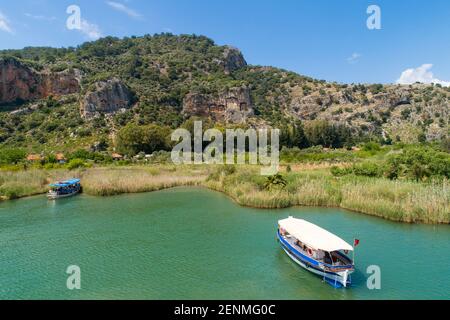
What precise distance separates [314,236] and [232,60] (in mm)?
132646

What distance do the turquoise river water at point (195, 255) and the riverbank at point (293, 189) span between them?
1.07 meters

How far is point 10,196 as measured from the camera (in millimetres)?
33469

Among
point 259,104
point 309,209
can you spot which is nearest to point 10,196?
point 309,209

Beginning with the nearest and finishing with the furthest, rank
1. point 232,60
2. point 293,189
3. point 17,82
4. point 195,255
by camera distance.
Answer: point 195,255, point 293,189, point 17,82, point 232,60

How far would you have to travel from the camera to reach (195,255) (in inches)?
674

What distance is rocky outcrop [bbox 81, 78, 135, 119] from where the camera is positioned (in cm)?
8125

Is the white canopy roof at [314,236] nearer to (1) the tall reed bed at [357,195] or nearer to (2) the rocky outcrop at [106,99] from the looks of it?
(1) the tall reed bed at [357,195]

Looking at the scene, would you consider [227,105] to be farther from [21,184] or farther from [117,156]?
[21,184]

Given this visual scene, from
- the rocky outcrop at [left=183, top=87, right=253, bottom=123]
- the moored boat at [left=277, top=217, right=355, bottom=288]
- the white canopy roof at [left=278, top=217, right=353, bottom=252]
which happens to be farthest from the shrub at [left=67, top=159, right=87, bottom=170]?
the rocky outcrop at [left=183, top=87, right=253, bottom=123]

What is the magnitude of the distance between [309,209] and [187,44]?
130 meters


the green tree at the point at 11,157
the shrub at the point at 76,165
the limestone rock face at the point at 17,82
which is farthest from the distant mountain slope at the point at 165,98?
the shrub at the point at 76,165

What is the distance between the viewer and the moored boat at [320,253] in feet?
44.0

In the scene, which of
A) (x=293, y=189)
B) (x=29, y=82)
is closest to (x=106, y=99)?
(x=29, y=82)
